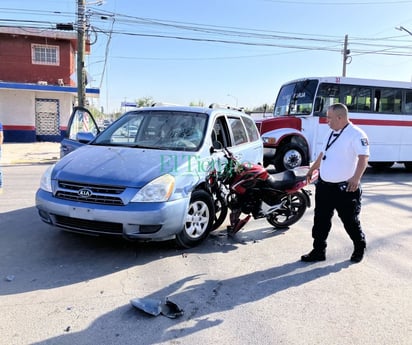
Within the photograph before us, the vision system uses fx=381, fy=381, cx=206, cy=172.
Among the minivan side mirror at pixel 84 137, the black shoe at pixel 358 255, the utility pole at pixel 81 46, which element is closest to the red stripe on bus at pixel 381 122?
the black shoe at pixel 358 255

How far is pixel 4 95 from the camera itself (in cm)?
2080

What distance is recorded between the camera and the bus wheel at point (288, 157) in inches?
428

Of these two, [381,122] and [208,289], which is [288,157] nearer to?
[381,122]

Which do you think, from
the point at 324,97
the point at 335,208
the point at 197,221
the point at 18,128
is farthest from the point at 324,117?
the point at 18,128

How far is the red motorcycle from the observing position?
5.00 m

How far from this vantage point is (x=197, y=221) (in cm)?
468

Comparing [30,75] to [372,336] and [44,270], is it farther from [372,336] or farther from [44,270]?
[372,336]

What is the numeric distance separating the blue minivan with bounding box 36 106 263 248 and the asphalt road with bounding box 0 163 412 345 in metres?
0.41

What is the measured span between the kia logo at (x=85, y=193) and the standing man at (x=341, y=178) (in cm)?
254

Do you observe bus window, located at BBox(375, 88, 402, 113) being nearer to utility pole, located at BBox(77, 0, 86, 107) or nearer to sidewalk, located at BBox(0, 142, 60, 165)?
utility pole, located at BBox(77, 0, 86, 107)

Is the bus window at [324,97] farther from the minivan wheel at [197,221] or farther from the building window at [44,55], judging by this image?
the building window at [44,55]

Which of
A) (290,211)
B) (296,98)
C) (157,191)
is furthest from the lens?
(296,98)

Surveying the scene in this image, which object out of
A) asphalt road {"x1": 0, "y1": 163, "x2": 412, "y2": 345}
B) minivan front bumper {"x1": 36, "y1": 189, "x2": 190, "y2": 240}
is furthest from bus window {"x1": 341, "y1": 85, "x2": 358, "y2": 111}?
minivan front bumper {"x1": 36, "y1": 189, "x2": 190, "y2": 240}

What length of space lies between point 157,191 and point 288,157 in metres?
7.44
